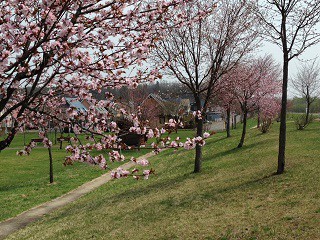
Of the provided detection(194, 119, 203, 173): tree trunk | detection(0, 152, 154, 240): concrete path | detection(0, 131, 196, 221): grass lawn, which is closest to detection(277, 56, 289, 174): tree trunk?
detection(194, 119, 203, 173): tree trunk

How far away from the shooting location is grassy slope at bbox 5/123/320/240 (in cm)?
825

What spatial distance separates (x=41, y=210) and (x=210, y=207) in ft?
25.9

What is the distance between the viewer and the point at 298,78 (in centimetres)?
4544

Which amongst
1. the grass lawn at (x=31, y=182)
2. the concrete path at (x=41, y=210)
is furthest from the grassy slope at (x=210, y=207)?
the grass lawn at (x=31, y=182)

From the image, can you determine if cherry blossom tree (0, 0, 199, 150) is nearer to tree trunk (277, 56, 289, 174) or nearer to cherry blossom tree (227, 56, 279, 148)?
tree trunk (277, 56, 289, 174)

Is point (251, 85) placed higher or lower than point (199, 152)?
higher

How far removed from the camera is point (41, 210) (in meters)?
14.8

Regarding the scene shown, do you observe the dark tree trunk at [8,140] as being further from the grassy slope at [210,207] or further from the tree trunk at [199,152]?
the tree trunk at [199,152]

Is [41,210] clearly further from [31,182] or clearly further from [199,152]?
[199,152]

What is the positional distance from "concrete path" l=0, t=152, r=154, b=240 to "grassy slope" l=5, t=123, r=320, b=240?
0.73 meters

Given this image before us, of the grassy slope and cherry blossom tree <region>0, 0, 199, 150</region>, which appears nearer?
cherry blossom tree <region>0, 0, 199, 150</region>

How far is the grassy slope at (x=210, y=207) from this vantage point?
825 cm

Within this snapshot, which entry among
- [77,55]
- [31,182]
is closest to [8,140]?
[77,55]

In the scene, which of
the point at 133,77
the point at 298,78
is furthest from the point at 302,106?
the point at 133,77
